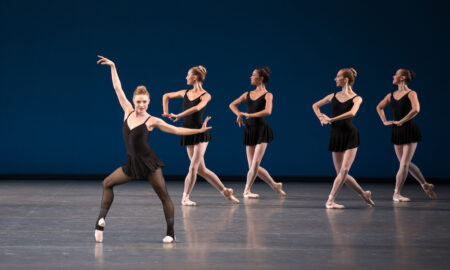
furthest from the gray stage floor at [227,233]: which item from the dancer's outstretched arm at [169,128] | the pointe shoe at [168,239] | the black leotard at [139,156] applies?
the dancer's outstretched arm at [169,128]

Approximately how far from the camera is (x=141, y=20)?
440 inches

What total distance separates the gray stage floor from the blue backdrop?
2.48m

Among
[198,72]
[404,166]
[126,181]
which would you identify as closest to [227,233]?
[126,181]

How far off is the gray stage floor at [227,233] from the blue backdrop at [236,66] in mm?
2477

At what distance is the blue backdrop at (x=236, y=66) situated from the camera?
36.6ft

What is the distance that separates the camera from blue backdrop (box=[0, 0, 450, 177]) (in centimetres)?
1116

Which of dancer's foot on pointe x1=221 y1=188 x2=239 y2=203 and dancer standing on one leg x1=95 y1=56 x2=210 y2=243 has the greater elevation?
dancer standing on one leg x1=95 y1=56 x2=210 y2=243

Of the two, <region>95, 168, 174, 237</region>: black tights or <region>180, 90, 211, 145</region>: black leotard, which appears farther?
<region>180, 90, 211, 145</region>: black leotard

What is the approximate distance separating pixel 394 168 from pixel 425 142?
2.16 feet

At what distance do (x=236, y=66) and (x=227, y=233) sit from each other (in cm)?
608

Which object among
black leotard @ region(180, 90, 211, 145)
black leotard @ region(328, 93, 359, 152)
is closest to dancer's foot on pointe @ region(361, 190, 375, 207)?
black leotard @ region(328, 93, 359, 152)

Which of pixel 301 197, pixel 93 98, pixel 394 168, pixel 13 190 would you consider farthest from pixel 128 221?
pixel 394 168

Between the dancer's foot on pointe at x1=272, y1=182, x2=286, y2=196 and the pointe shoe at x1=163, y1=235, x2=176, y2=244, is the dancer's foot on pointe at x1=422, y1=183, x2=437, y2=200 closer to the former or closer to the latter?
the dancer's foot on pointe at x1=272, y1=182, x2=286, y2=196

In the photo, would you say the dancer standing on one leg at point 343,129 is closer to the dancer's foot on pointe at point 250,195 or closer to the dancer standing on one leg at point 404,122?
the dancer standing on one leg at point 404,122
